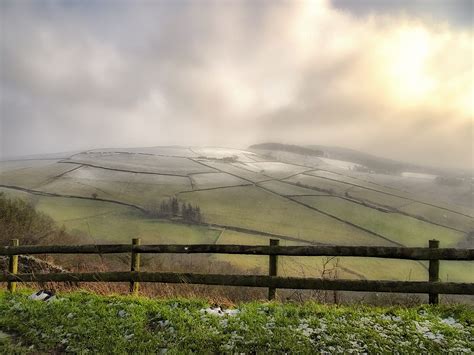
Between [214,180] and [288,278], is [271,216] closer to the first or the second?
[214,180]

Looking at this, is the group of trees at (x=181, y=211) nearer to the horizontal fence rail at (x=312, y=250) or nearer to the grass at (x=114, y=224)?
the grass at (x=114, y=224)

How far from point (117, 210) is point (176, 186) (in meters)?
15.3

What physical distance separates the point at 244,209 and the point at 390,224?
23.7 metres

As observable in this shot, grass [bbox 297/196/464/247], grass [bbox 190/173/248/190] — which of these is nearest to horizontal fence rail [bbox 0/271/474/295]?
grass [bbox 297/196/464/247]

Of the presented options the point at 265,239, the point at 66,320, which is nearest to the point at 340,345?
the point at 66,320

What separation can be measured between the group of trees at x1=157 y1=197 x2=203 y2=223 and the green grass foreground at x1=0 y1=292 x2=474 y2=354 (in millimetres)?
53579

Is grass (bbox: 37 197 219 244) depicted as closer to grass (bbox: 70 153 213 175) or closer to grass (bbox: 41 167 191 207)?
grass (bbox: 41 167 191 207)

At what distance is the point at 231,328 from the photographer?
6426 millimetres

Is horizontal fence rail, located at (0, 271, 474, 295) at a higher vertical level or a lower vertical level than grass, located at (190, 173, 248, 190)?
higher

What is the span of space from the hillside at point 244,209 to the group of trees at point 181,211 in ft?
3.56

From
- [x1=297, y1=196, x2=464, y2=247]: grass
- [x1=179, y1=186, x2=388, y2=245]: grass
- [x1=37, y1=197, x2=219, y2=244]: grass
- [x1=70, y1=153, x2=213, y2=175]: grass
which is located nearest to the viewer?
[x1=37, y1=197, x2=219, y2=244]: grass

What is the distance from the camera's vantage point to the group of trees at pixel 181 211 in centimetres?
6153

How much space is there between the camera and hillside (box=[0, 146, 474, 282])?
172 feet

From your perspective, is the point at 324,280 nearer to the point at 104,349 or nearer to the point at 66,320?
the point at 104,349
